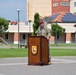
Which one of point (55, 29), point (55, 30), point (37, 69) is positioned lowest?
point (37, 69)

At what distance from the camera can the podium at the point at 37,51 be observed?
675 inches

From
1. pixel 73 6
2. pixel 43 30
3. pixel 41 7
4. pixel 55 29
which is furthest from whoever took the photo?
pixel 41 7

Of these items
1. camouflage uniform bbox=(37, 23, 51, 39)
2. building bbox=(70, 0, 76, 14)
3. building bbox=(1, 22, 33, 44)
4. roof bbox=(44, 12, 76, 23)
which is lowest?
building bbox=(1, 22, 33, 44)

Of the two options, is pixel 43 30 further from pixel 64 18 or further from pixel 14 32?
pixel 64 18

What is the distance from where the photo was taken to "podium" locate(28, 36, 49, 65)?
17141mm

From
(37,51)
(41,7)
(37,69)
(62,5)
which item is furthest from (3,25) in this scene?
(37,69)

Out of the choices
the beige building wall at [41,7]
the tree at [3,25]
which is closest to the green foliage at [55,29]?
the tree at [3,25]

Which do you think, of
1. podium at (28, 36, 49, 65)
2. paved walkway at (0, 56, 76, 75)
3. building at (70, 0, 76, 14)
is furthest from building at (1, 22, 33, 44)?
paved walkway at (0, 56, 76, 75)

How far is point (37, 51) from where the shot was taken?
1720 centimetres

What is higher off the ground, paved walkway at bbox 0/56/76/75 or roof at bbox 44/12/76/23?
roof at bbox 44/12/76/23

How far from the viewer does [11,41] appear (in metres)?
117

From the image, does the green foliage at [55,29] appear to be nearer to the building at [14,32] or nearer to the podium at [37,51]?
the building at [14,32]

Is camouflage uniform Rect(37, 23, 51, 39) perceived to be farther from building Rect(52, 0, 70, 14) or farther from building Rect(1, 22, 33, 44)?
building Rect(52, 0, 70, 14)

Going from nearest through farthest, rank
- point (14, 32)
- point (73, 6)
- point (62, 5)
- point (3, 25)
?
point (3, 25)
point (14, 32)
point (73, 6)
point (62, 5)
